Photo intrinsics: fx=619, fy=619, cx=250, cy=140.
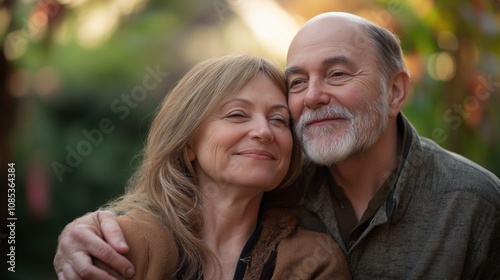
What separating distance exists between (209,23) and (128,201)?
2.12 metres

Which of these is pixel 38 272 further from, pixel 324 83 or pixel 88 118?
pixel 324 83

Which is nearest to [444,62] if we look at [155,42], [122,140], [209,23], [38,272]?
[209,23]

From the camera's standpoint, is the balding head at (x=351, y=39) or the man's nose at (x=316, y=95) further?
the balding head at (x=351, y=39)

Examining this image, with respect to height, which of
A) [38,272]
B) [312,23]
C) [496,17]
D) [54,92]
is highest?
[312,23]

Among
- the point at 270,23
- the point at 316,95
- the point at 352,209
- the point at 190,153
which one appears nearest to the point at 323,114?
the point at 316,95

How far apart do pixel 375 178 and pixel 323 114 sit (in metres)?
0.39

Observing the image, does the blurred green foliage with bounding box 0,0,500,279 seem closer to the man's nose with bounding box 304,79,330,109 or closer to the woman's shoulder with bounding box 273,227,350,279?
the man's nose with bounding box 304,79,330,109

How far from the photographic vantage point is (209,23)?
432 centimetres

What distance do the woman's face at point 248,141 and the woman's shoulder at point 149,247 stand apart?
0.30 metres
